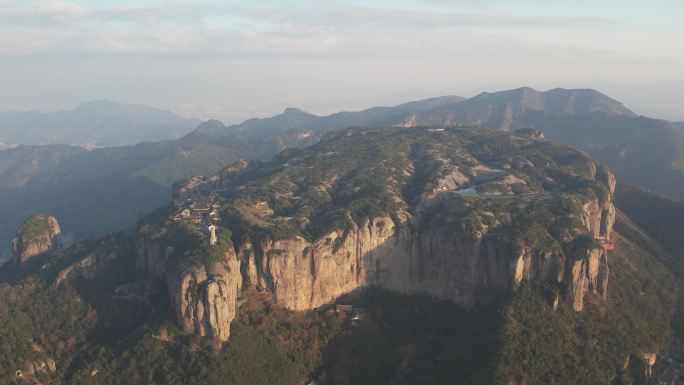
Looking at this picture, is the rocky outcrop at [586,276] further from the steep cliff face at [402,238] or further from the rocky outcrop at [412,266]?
the steep cliff face at [402,238]

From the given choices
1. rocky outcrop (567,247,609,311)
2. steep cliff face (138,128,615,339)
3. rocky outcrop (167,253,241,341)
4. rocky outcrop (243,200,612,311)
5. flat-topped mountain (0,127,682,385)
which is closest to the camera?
flat-topped mountain (0,127,682,385)

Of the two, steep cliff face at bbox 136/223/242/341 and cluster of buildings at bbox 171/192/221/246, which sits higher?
cluster of buildings at bbox 171/192/221/246

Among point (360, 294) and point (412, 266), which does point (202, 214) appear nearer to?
point (360, 294)

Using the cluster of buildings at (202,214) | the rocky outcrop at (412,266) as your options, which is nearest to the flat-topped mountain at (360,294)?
the rocky outcrop at (412,266)

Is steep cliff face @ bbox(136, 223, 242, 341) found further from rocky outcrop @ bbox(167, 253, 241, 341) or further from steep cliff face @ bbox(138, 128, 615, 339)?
steep cliff face @ bbox(138, 128, 615, 339)

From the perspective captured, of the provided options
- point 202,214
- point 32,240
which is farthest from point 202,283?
point 32,240

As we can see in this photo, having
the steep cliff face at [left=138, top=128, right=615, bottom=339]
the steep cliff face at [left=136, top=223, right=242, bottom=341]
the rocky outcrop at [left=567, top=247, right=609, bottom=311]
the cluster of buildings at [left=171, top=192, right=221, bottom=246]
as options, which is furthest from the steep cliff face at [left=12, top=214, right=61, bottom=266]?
the rocky outcrop at [left=567, top=247, right=609, bottom=311]

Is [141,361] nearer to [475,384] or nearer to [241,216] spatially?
[241,216]
